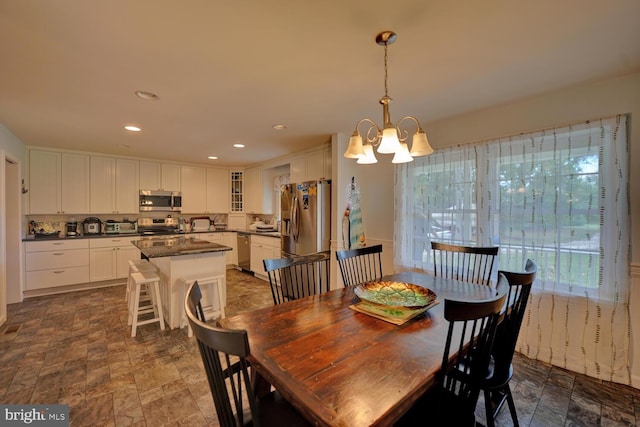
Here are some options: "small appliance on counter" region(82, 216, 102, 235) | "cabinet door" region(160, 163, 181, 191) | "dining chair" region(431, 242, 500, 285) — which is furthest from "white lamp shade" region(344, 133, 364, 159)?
"small appliance on counter" region(82, 216, 102, 235)

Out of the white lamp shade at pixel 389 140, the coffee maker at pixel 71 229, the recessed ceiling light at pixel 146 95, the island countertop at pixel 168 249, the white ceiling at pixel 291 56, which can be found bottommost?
the island countertop at pixel 168 249

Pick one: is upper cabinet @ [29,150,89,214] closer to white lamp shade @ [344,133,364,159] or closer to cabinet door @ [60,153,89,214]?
cabinet door @ [60,153,89,214]

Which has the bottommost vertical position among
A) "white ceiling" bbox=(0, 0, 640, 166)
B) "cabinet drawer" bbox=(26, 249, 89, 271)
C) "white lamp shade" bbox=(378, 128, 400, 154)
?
"cabinet drawer" bbox=(26, 249, 89, 271)

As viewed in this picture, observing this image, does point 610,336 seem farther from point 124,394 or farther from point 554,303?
point 124,394

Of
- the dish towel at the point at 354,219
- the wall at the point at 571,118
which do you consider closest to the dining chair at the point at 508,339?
the wall at the point at 571,118

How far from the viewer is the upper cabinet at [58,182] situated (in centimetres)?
418

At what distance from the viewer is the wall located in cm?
200

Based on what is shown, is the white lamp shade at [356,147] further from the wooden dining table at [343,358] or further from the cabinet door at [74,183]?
the cabinet door at [74,183]

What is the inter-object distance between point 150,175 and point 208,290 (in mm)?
3273

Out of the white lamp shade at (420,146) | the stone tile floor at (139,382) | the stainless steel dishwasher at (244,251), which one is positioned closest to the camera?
the white lamp shade at (420,146)

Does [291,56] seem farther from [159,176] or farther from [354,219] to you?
[159,176]

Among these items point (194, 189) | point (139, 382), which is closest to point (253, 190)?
point (194, 189)

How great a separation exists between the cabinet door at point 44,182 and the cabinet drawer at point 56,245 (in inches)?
22.4

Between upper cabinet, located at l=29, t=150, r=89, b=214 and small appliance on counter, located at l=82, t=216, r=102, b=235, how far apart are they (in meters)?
0.26
